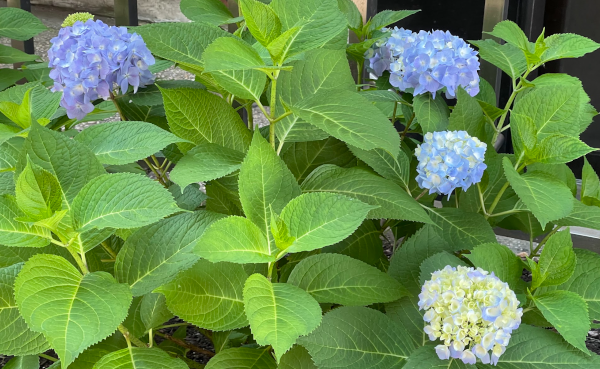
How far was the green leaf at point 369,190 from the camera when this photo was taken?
2.26 feet

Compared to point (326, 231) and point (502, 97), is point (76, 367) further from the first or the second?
point (502, 97)

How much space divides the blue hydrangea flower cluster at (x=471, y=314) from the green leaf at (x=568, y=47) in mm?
403

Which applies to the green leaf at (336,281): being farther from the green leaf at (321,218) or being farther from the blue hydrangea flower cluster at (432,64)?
the blue hydrangea flower cluster at (432,64)

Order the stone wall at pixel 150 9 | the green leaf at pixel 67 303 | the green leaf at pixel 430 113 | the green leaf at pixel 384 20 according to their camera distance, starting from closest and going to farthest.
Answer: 1. the green leaf at pixel 67 303
2. the green leaf at pixel 430 113
3. the green leaf at pixel 384 20
4. the stone wall at pixel 150 9

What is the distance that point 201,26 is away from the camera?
0.71m

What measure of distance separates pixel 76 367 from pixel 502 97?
1.74 m

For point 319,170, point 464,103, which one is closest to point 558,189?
point 464,103

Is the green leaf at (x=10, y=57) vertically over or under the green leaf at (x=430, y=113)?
under

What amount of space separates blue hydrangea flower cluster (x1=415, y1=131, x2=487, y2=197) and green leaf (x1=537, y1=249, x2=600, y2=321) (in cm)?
17

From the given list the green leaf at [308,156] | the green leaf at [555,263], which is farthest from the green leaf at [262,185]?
the green leaf at [555,263]

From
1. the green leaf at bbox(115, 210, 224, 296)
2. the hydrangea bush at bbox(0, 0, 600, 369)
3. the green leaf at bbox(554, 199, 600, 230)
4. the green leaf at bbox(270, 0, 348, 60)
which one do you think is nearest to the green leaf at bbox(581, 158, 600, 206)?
the hydrangea bush at bbox(0, 0, 600, 369)

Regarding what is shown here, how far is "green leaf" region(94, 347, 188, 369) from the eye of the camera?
23.5 inches

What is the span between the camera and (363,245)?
862mm

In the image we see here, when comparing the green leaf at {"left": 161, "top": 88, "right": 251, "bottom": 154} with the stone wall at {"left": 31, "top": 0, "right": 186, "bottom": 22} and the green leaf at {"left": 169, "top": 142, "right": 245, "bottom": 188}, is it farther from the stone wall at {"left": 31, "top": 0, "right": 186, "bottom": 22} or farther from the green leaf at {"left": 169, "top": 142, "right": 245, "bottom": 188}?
the stone wall at {"left": 31, "top": 0, "right": 186, "bottom": 22}
